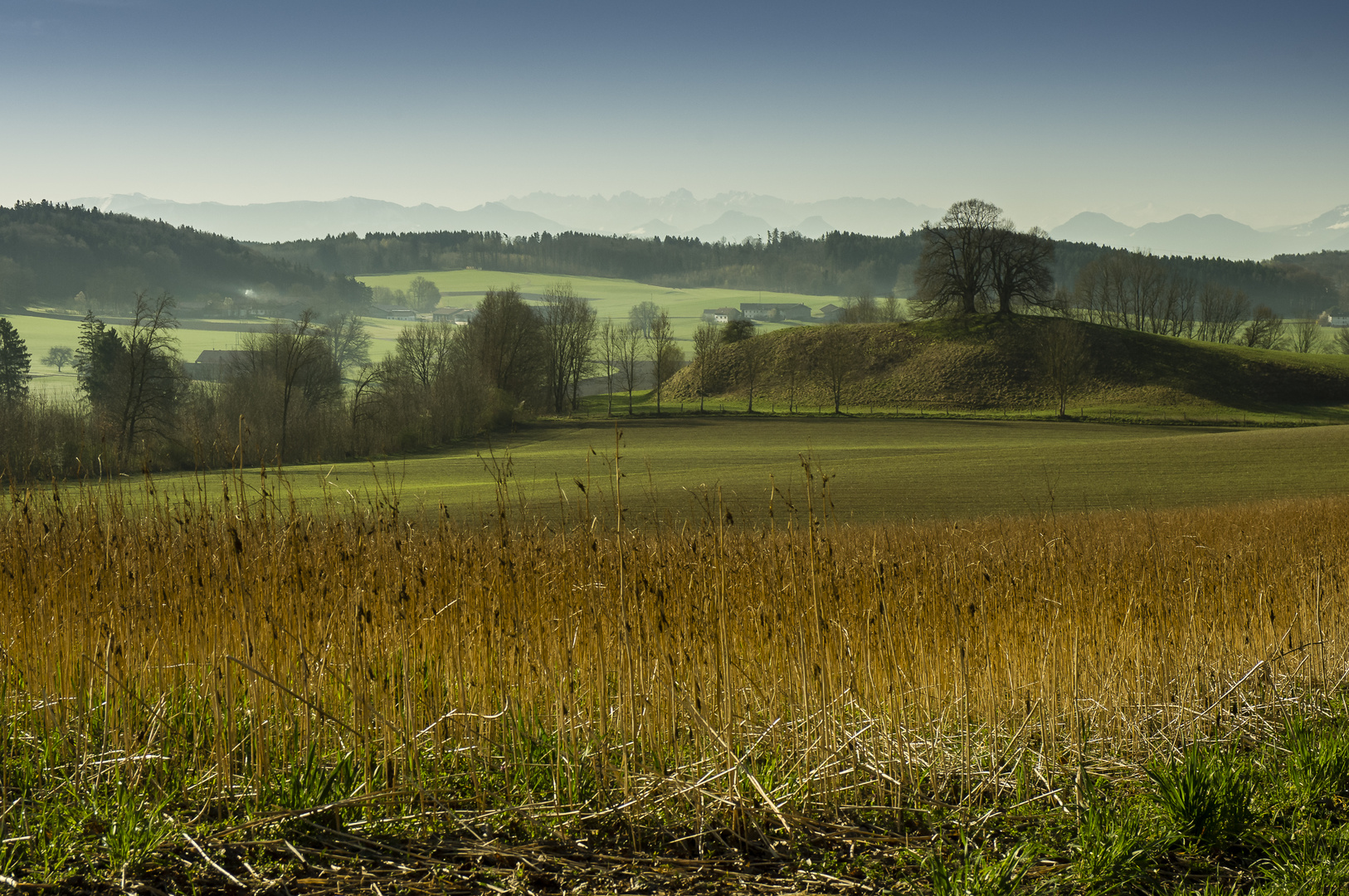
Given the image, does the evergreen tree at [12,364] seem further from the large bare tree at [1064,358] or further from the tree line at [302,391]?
the large bare tree at [1064,358]

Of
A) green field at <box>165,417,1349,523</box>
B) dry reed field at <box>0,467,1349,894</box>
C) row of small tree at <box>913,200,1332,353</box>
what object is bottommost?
green field at <box>165,417,1349,523</box>

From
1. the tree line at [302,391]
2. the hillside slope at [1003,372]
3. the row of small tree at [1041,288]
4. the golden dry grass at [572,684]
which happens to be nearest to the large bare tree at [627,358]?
the tree line at [302,391]

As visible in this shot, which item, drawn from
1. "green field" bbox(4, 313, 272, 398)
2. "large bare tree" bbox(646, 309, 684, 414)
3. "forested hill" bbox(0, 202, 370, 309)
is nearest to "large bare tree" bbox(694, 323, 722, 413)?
"large bare tree" bbox(646, 309, 684, 414)

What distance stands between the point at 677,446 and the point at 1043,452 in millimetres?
22137

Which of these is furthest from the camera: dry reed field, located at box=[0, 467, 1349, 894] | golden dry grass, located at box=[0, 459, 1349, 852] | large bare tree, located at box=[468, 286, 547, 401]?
large bare tree, located at box=[468, 286, 547, 401]

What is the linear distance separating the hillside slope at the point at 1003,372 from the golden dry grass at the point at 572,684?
264 ft

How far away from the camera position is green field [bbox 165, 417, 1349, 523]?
84.4 ft

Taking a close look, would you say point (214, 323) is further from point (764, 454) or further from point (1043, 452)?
point (1043, 452)

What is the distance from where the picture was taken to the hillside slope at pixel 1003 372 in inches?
3327

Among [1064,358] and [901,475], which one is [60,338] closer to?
[1064,358]

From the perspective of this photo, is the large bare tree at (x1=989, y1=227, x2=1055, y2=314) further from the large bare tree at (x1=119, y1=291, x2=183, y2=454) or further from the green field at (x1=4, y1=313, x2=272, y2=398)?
the green field at (x1=4, y1=313, x2=272, y2=398)

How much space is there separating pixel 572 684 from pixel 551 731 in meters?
0.34

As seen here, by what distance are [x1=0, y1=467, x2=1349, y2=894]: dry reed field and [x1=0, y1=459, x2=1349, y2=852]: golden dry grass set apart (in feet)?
0.12

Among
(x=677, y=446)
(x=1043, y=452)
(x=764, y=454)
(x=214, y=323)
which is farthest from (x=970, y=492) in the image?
(x=214, y=323)
